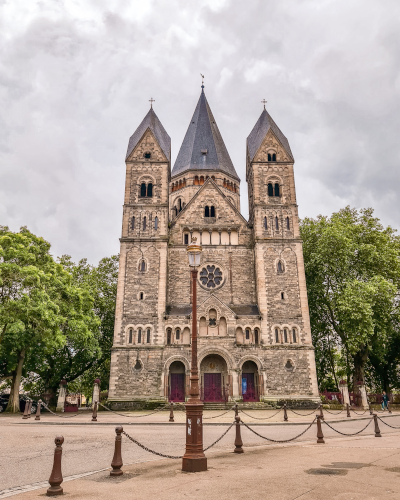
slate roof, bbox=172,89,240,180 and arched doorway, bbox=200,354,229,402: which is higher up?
slate roof, bbox=172,89,240,180

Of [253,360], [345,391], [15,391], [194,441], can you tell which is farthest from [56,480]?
[345,391]

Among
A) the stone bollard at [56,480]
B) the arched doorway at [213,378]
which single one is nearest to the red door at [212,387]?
the arched doorway at [213,378]

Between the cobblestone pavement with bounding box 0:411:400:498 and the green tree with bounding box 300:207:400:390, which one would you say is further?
the green tree with bounding box 300:207:400:390

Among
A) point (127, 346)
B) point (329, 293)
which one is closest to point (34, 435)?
point (127, 346)

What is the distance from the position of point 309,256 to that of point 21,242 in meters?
25.3

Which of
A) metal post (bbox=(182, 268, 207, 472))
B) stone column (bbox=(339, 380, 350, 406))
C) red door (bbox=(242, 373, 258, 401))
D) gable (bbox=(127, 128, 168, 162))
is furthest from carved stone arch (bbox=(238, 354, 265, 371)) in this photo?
metal post (bbox=(182, 268, 207, 472))

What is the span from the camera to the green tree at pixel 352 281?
32438 millimetres

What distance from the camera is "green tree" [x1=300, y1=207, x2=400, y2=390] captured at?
32.4 metres

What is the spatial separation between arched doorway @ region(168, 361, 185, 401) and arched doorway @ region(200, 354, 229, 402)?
152 centimetres

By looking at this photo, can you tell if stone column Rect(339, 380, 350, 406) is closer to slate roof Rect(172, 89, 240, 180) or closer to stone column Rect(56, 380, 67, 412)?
stone column Rect(56, 380, 67, 412)

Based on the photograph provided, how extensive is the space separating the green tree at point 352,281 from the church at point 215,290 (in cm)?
333

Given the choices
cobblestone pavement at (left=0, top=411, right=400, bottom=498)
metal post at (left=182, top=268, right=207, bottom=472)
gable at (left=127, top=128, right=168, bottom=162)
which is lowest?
cobblestone pavement at (left=0, top=411, right=400, bottom=498)

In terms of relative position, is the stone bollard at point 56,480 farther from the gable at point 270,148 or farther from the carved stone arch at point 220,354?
the gable at point 270,148

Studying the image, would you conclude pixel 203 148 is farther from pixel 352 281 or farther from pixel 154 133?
pixel 352 281
